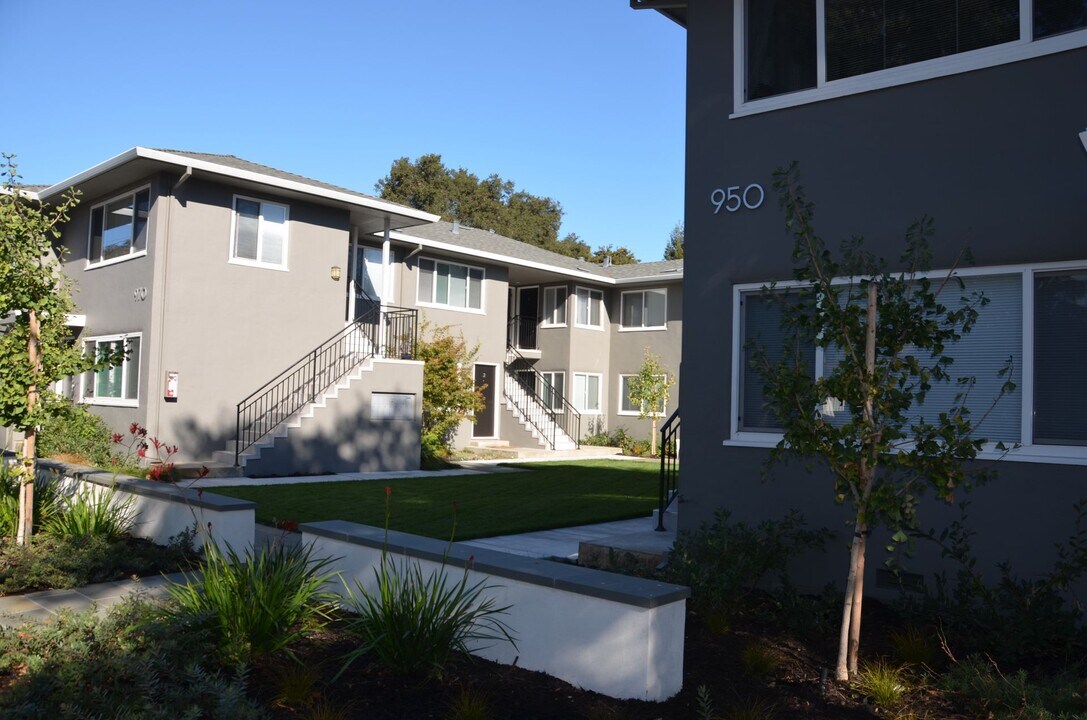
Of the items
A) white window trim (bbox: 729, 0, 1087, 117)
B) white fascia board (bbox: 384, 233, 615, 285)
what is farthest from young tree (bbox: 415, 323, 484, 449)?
white window trim (bbox: 729, 0, 1087, 117)

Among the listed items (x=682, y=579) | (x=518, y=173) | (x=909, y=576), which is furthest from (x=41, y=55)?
(x=518, y=173)

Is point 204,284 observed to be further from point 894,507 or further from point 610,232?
point 610,232

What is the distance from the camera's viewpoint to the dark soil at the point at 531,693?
13.3ft

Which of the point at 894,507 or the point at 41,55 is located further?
the point at 41,55

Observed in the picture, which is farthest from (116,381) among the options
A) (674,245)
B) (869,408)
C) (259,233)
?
(674,245)

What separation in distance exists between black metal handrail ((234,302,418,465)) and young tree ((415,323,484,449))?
711mm

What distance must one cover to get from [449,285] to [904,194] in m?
17.8

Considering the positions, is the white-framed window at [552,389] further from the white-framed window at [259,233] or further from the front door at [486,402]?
the white-framed window at [259,233]

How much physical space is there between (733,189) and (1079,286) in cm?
276

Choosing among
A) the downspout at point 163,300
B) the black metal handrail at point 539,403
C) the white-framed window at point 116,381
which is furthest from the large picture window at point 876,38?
the black metal handrail at point 539,403

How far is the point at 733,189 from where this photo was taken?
752 cm

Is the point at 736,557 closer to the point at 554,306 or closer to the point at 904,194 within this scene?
the point at 904,194

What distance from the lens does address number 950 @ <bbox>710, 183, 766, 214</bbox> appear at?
7344 millimetres

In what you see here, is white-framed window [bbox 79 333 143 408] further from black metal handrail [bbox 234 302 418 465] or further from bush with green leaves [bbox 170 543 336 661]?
bush with green leaves [bbox 170 543 336 661]
